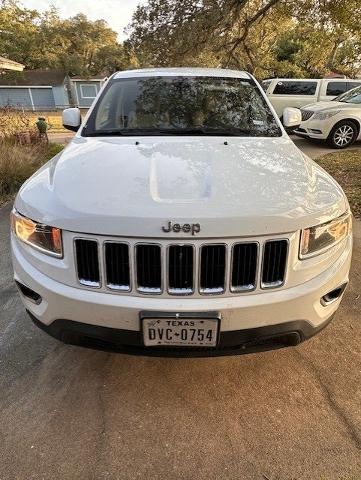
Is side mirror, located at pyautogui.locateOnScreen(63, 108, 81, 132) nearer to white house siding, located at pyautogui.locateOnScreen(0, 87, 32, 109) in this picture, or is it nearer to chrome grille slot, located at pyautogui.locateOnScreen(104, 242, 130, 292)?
chrome grille slot, located at pyautogui.locateOnScreen(104, 242, 130, 292)

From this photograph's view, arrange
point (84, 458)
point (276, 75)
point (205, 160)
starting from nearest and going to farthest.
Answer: point (84, 458) → point (205, 160) → point (276, 75)

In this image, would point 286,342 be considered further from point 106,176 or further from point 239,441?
point 106,176

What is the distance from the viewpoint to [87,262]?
195cm

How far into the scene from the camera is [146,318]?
6.20 feet

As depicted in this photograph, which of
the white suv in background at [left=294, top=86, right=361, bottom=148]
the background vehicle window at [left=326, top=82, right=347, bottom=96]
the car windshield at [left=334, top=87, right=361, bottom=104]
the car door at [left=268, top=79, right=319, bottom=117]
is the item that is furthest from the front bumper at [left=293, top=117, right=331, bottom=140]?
the background vehicle window at [left=326, top=82, right=347, bottom=96]

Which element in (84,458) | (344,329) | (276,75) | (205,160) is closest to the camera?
(84,458)

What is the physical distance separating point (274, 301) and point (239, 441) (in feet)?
2.58

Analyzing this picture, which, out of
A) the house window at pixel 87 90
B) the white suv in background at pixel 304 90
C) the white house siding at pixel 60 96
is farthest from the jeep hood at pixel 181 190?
the house window at pixel 87 90

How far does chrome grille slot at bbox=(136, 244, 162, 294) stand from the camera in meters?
1.88

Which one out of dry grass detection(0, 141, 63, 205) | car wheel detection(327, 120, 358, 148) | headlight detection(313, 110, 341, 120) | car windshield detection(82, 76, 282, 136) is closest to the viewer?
car windshield detection(82, 76, 282, 136)

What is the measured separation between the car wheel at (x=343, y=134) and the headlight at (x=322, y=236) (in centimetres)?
902

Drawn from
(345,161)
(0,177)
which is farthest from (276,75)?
(0,177)

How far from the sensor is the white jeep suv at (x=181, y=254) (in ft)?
6.16

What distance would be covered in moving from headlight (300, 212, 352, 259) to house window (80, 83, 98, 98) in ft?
161
